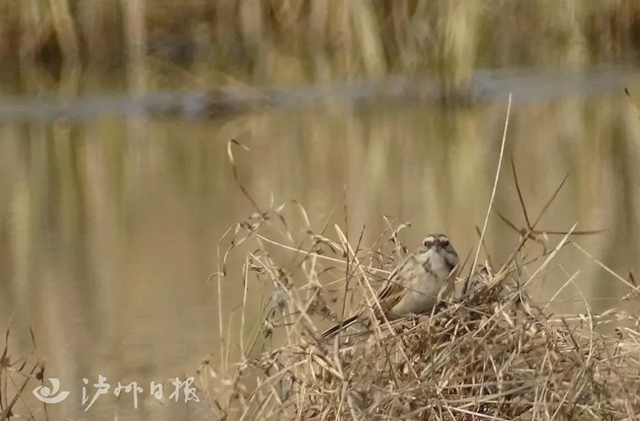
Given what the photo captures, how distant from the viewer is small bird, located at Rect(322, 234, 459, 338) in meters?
3.14

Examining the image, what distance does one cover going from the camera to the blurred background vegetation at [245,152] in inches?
176

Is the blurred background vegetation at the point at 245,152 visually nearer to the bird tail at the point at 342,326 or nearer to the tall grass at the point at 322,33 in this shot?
the tall grass at the point at 322,33

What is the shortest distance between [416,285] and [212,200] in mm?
3263

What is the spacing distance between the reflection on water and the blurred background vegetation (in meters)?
0.01

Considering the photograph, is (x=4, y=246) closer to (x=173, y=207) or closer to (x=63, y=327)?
(x=173, y=207)

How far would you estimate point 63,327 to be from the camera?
4.44 m

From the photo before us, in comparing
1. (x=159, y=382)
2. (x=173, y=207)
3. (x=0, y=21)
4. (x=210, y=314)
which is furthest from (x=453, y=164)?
(x=0, y=21)

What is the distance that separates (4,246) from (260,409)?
9.69ft

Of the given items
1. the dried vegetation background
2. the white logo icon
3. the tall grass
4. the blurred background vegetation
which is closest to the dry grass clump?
the dried vegetation background

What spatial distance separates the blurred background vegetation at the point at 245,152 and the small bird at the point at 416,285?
0.27m

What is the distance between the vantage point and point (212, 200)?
634cm
